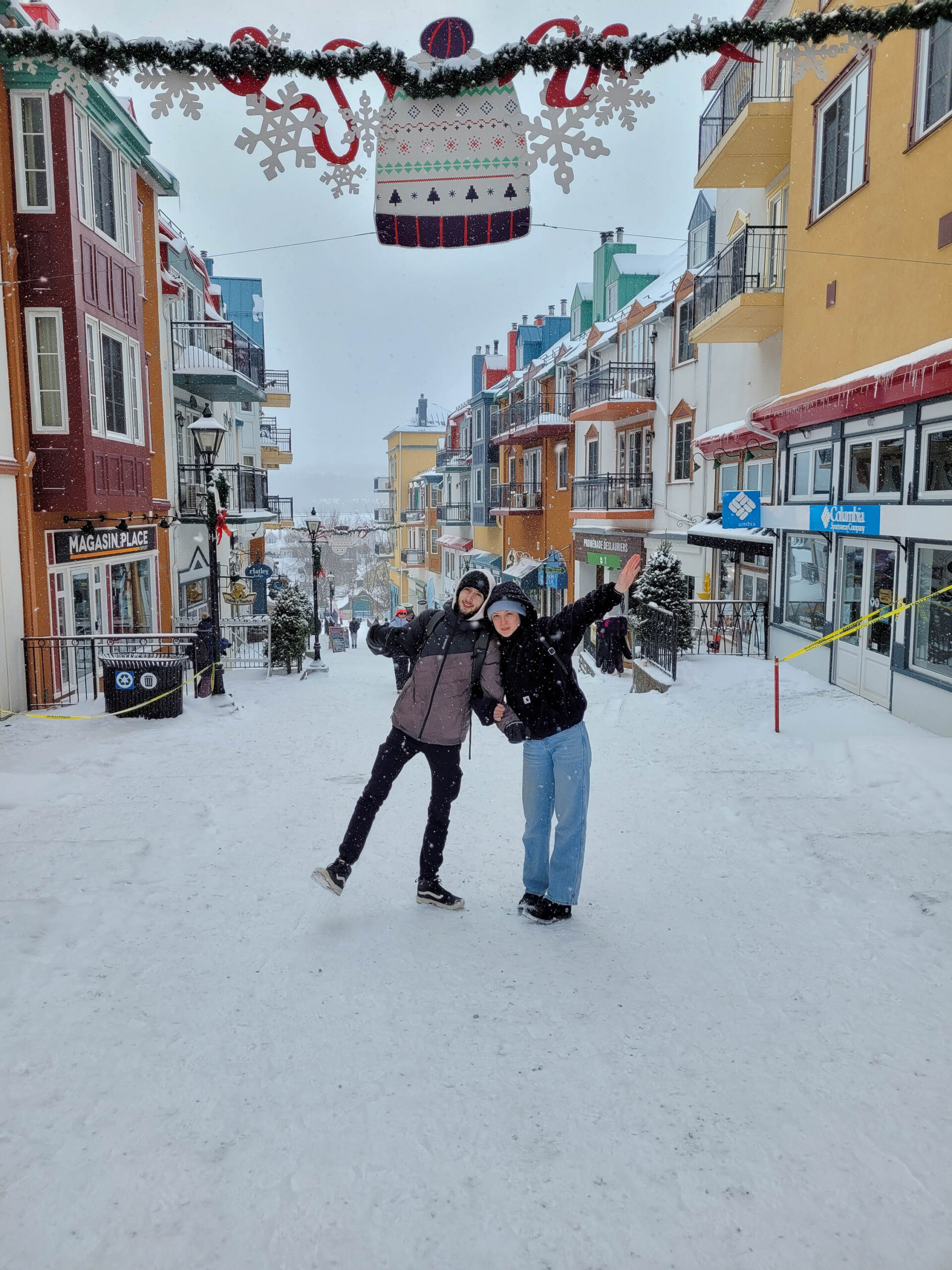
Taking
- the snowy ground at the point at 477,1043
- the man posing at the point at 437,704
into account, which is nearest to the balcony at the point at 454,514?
the snowy ground at the point at 477,1043

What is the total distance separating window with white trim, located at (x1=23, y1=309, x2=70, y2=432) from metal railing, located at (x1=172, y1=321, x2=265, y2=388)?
838cm

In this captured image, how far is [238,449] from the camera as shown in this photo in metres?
33.2

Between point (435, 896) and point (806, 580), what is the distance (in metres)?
9.80

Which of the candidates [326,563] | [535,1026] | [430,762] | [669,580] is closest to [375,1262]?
[535,1026]

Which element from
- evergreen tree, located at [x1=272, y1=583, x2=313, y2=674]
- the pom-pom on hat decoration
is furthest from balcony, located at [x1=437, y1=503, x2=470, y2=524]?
the pom-pom on hat decoration

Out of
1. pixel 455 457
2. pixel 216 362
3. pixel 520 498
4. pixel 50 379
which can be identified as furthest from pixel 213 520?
pixel 455 457

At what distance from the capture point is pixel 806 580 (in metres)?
12.6

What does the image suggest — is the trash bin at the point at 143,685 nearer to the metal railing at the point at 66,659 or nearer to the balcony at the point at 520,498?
the metal railing at the point at 66,659

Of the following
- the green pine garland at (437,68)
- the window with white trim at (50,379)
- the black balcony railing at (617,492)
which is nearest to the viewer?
the green pine garland at (437,68)

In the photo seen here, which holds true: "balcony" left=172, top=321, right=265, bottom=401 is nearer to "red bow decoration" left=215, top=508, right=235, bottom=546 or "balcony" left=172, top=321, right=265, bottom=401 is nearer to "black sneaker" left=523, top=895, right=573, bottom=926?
"red bow decoration" left=215, top=508, right=235, bottom=546

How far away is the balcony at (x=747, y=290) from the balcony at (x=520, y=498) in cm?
1581

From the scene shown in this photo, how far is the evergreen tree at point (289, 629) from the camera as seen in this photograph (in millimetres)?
16875

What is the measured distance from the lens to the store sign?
1331 centimetres

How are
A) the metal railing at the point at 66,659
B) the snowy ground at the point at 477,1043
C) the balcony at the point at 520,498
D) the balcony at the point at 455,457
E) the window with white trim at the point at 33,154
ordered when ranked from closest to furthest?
the snowy ground at the point at 477,1043, the window with white trim at the point at 33,154, the metal railing at the point at 66,659, the balcony at the point at 520,498, the balcony at the point at 455,457
